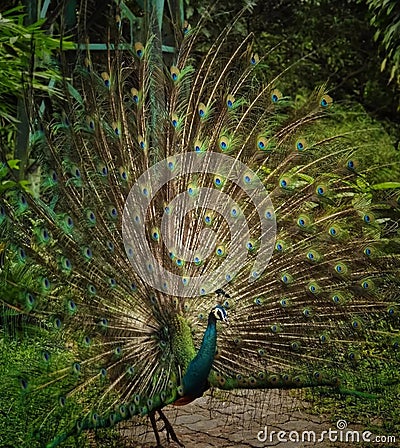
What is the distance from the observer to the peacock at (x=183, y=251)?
11.9 ft

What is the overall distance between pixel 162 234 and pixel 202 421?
1.23 meters

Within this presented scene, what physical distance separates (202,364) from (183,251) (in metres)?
0.54

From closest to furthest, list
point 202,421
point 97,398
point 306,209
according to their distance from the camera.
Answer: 1. point 97,398
2. point 306,209
3. point 202,421

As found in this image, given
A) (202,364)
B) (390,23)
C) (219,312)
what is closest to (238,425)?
(202,364)

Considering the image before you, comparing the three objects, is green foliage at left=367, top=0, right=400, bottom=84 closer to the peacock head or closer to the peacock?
the peacock

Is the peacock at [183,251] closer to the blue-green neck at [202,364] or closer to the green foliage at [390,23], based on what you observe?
the blue-green neck at [202,364]

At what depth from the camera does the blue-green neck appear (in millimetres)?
3627

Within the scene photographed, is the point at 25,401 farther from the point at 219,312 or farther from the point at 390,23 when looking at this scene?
the point at 390,23

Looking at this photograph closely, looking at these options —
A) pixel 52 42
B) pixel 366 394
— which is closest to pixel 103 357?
pixel 366 394

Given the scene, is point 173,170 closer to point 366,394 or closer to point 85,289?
point 85,289

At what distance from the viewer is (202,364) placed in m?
3.63

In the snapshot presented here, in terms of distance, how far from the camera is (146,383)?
3.61 meters

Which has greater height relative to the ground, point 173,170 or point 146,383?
point 173,170

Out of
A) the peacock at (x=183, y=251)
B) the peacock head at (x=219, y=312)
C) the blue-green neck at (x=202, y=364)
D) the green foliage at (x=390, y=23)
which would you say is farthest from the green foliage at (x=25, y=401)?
the green foliage at (x=390, y=23)
